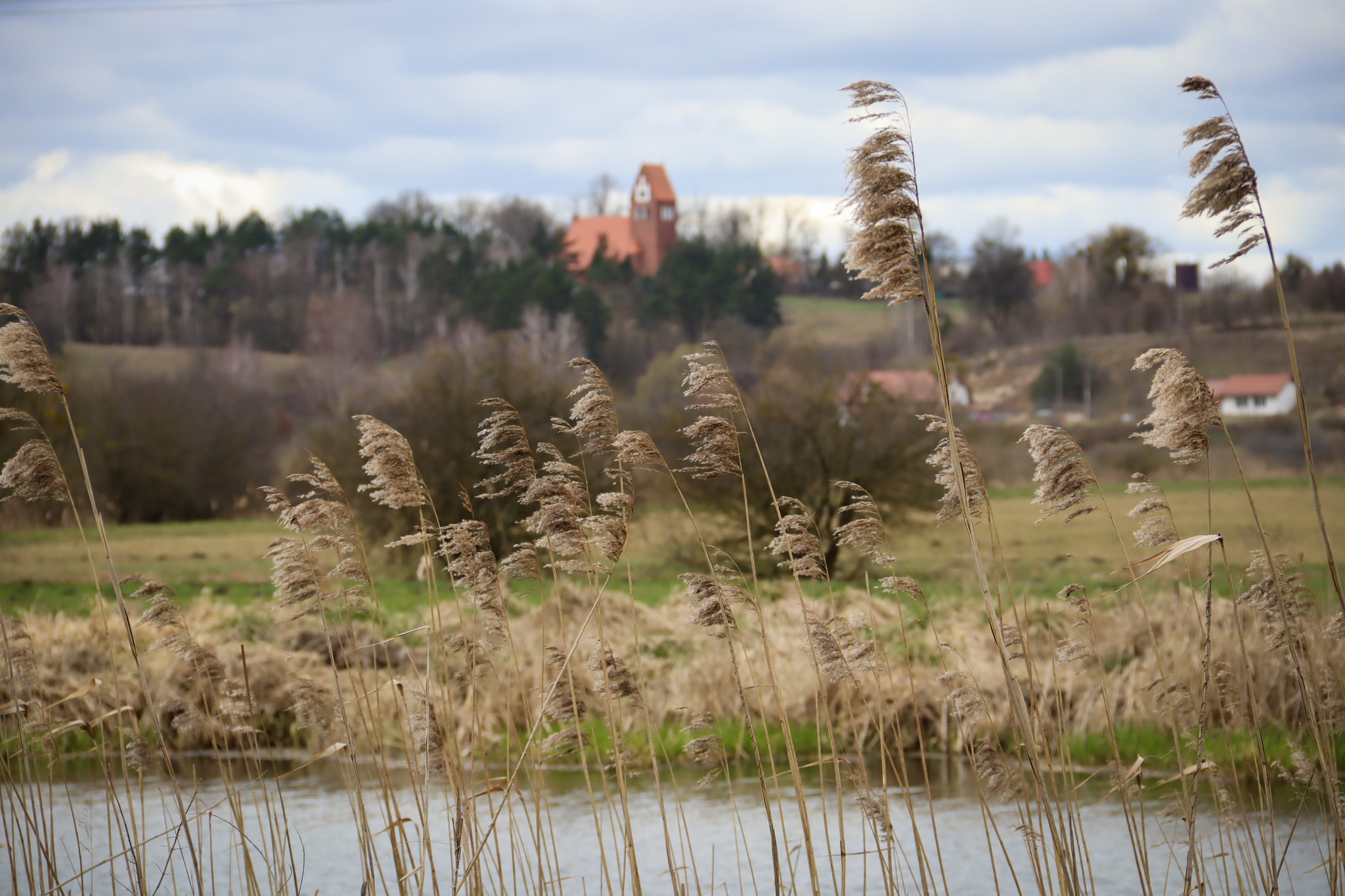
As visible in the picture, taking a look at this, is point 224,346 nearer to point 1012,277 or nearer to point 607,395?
point 1012,277

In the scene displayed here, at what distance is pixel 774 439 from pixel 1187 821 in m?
12.5

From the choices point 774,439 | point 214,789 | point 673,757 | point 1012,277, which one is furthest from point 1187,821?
point 1012,277

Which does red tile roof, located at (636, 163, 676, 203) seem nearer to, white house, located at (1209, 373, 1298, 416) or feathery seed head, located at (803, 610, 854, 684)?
white house, located at (1209, 373, 1298, 416)

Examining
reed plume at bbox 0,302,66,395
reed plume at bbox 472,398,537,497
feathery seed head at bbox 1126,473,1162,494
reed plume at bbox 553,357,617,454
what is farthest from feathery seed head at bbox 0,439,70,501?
feathery seed head at bbox 1126,473,1162,494

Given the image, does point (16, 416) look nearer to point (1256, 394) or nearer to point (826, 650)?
point (826, 650)

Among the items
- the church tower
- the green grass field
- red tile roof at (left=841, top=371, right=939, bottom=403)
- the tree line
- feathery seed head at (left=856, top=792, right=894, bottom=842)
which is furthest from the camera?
the church tower

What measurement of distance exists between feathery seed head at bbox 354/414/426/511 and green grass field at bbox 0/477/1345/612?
897 centimetres

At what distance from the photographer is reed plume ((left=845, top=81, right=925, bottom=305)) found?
2.50 meters

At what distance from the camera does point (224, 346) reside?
48469mm

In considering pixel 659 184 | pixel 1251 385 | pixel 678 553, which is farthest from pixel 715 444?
pixel 659 184

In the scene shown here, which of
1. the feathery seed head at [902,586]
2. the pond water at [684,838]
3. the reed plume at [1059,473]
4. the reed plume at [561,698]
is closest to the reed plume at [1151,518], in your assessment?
the reed plume at [1059,473]

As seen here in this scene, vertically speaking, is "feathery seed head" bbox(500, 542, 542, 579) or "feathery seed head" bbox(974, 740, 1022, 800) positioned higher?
"feathery seed head" bbox(500, 542, 542, 579)

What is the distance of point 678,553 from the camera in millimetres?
16891

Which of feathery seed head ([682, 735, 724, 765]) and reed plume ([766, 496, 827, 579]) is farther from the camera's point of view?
feathery seed head ([682, 735, 724, 765])
